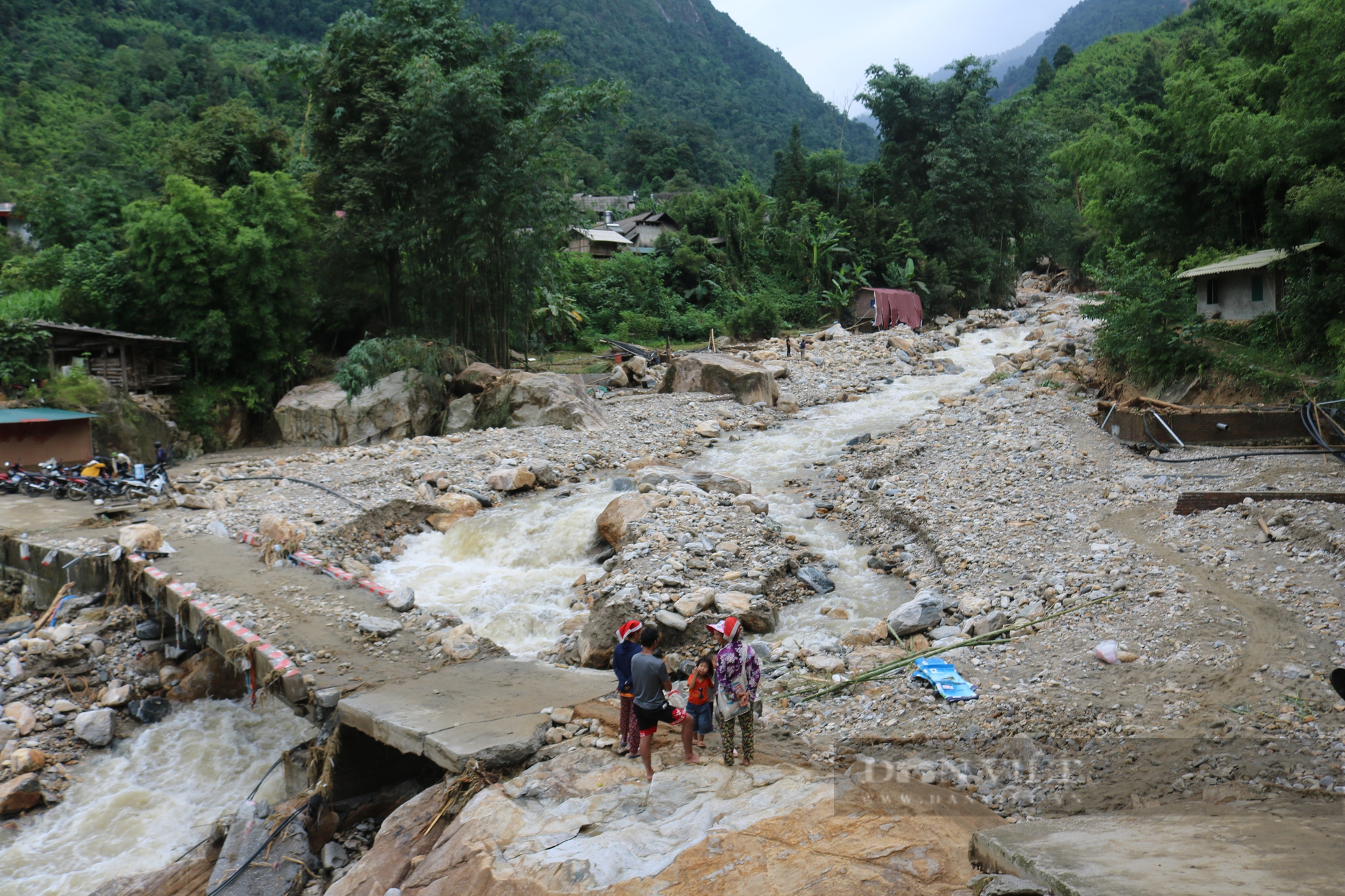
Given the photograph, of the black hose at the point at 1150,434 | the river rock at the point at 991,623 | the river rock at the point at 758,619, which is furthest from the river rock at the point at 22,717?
the black hose at the point at 1150,434

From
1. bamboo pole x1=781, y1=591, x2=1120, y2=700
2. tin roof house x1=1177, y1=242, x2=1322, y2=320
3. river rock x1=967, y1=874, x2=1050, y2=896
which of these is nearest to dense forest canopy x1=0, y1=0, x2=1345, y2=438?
tin roof house x1=1177, y1=242, x2=1322, y2=320

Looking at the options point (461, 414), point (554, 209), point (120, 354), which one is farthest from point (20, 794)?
point (554, 209)

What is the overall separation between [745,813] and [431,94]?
19193mm

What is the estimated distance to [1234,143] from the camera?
530 inches

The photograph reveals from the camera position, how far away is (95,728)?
848cm

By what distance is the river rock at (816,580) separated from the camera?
998cm

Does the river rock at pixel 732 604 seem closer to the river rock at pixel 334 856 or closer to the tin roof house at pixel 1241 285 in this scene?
the river rock at pixel 334 856

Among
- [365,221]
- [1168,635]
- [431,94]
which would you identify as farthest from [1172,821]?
[365,221]

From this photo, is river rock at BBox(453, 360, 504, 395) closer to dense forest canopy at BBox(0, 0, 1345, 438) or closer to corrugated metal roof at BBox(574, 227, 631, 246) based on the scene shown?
dense forest canopy at BBox(0, 0, 1345, 438)

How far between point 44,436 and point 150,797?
11754 millimetres

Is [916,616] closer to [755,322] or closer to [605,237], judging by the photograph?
[755,322]

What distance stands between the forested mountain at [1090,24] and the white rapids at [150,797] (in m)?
130

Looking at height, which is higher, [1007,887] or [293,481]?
[293,481]

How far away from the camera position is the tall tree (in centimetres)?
2031
